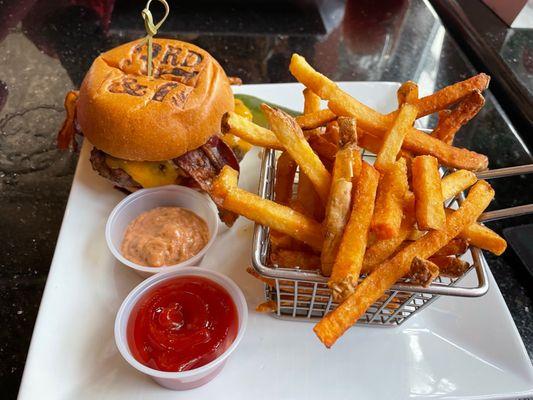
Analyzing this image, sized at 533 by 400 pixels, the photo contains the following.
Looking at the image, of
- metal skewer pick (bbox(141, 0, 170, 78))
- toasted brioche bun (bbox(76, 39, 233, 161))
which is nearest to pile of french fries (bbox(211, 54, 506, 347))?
toasted brioche bun (bbox(76, 39, 233, 161))

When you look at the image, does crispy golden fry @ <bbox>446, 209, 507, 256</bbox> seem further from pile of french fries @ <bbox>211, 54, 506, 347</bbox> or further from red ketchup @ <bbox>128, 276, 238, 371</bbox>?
red ketchup @ <bbox>128, 276, 238, 371</bbox>

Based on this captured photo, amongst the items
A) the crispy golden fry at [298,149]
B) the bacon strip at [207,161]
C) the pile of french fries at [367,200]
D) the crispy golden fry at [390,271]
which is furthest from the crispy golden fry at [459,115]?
the bacon strip at [207,161]

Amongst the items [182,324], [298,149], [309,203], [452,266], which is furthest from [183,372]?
[452,266]

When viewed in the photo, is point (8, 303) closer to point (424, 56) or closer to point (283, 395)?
point (283, 395)

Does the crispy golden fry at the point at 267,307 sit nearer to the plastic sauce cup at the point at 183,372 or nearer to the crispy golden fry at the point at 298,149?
the plastic sauce cup at the point at 183,372

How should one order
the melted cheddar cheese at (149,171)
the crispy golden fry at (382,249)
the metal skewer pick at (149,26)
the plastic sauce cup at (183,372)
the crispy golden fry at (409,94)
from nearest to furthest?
the crispy golden fry at (382,249)
the plastic sauce cup at (183,372)
the crispy golden fry at (409,94)
the metal skewer pick at (149,26)
the melted cheddar cheese at (149,171)

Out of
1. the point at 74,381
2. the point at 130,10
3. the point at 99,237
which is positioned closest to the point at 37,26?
the point at 130,10
